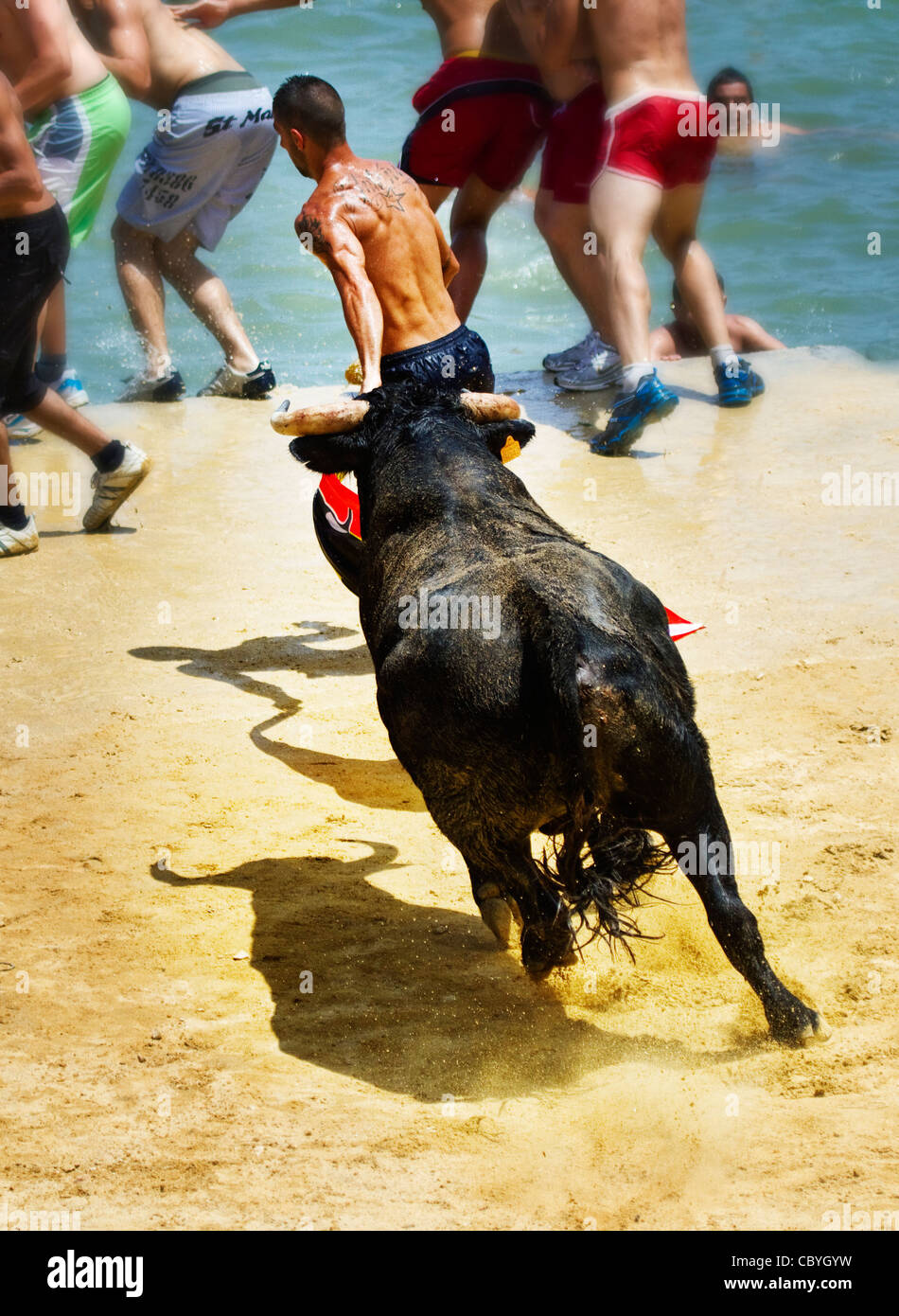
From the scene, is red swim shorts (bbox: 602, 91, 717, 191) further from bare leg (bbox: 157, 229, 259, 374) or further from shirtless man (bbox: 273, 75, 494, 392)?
shirtless man (bbox: 273, 75, 494, 392)

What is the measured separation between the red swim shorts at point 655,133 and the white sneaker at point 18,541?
434 centimetres

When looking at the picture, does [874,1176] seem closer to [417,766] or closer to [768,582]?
[417,766]

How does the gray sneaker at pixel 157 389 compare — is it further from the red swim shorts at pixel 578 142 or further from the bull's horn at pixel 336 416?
the bull's horn at pixel 336 416

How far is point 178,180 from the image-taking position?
9.85m

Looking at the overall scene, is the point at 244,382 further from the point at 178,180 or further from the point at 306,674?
the point at 306,674

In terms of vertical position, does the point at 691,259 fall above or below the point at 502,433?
below

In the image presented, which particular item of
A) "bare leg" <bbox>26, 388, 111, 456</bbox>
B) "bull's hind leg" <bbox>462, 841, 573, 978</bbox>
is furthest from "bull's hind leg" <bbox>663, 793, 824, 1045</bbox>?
"bare leg" <bbox>26, 388, 111, 456</bbox>

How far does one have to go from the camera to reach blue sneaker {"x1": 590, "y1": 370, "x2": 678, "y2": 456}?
27.3ft

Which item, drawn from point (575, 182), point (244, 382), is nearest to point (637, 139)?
point (575, 182)

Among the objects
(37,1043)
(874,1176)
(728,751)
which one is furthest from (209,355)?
(874,1176)

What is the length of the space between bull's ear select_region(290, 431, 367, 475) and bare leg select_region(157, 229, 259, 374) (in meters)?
5.88

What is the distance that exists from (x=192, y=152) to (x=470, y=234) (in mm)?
2101

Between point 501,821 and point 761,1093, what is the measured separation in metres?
0.89

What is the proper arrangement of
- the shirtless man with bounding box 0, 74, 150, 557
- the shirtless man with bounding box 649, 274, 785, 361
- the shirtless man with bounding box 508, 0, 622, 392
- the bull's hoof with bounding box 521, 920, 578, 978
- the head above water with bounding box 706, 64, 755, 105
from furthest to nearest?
the head above water with bounding box 706, 64, 755, 105
the shirtless man with bounding box 649, 274, 785, 361
the shirtless man with bounding box 508, 0, 622, 392
the shirtless man with bounding box 0, 74, 150, 557
the bull's hoof with bounding box 521, 920, 578, 978
